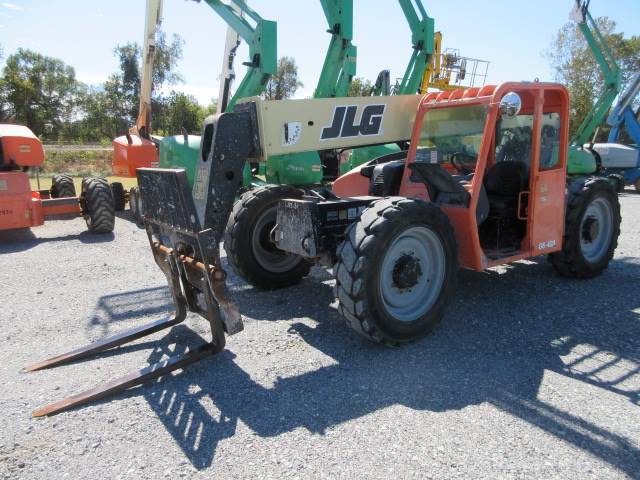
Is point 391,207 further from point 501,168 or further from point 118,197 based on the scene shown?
point 118,197

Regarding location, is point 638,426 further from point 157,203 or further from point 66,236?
point 66,236

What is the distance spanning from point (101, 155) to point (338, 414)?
28.0 meters

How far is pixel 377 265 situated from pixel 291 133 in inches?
53.3

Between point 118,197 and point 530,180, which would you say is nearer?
point 530,180

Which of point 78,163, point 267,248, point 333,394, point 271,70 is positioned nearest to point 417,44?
point 271,70

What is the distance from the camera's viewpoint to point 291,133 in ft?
13.8

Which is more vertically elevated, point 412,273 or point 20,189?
point 20,189

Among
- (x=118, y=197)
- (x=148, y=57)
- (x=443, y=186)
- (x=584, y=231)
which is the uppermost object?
(x=148, y=57)

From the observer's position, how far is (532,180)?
15.8 ft

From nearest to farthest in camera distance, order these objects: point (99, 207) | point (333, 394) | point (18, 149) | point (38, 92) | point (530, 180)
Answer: point (333, 394)
point (530, 180)
point (18, 149)
point (99, 207)
point (38, 92)

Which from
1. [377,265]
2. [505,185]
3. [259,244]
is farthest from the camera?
[259,244]

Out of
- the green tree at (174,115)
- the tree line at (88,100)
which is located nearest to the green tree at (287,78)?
the tree line at (88,100)

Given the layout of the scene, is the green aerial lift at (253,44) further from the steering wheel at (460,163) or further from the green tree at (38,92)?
the green tree at (38,92)

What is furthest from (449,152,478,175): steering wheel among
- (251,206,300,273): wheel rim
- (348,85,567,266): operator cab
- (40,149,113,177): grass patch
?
(40,149,113,177): grass patch
